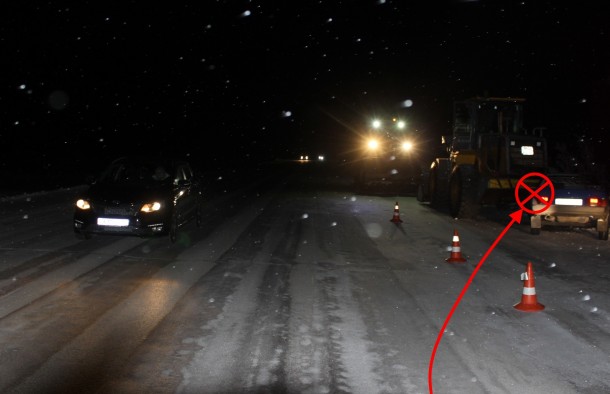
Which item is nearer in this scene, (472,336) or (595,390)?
(595,390)

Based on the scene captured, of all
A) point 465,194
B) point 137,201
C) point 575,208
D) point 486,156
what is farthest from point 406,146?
point 137,201

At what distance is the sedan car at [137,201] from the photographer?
11852mm

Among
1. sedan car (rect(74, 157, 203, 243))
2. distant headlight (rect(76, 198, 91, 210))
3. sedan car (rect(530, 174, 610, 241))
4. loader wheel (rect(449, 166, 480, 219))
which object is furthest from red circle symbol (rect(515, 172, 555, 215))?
distant headlight (rect(76, 198, 91, 210))

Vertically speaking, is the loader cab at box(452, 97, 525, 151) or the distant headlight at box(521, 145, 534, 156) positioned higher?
the loader cab at box(452, 97, 525, 151)

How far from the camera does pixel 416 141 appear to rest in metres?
27.1

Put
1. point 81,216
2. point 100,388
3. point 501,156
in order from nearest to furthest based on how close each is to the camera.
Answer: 1. point 100,388
2. point 81,216
3. point 501,156

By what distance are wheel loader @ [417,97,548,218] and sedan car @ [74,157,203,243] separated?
7.42 meters

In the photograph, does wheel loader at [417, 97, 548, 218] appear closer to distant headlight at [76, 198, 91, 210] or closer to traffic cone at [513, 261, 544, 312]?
traffic cone at [513, 261, 544, 312]

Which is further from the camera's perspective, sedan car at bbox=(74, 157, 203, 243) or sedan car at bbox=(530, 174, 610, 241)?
sedan car at bbox=(530, 174, 610, 241)

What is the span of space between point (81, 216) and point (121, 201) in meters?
0.75

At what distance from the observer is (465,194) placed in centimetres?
1742

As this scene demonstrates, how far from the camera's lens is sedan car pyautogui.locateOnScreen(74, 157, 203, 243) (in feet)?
38.9

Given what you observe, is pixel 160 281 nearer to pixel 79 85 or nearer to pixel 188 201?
pixel 188 201

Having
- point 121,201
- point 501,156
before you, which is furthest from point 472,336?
point 501,156
